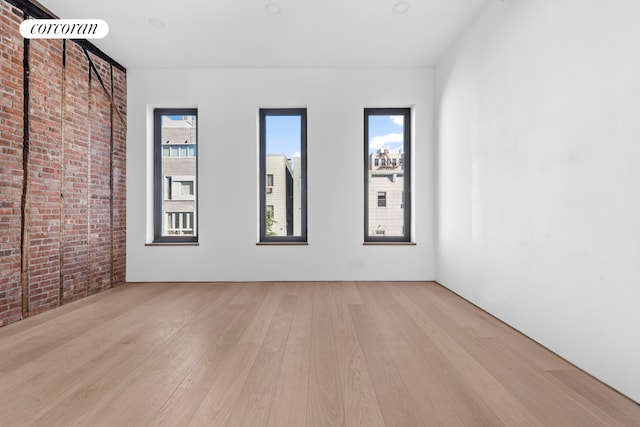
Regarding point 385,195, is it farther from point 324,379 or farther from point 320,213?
point 324,379

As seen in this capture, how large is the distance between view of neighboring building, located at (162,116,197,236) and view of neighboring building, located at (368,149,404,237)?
246cm

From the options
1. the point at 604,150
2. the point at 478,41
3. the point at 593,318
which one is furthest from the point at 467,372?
the point at 478,41

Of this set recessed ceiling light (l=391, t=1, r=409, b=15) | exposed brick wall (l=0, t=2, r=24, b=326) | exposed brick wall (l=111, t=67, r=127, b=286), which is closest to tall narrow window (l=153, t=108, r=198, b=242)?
exposed brick wall (l=111, t=67, r=127, b=286)

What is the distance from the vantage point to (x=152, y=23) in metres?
3.21

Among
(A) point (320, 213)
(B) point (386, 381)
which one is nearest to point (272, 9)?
(A) point (320, 213)

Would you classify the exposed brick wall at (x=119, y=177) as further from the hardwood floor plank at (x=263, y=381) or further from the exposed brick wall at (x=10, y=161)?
the hardwood floor plank at (x=263, y=381)

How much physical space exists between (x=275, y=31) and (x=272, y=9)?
13.9 inches

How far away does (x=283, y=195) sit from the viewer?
14.4 feet

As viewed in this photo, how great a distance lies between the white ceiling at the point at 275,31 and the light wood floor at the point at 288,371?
285 cm

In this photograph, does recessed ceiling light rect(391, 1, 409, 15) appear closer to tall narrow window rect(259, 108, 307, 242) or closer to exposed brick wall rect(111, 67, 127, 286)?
tall narrow window rect(259, 108, 307, 242)

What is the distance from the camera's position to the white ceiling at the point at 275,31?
2.95 m

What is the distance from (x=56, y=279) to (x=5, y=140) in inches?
52.4

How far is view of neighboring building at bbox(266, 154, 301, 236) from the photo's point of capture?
14.3ft

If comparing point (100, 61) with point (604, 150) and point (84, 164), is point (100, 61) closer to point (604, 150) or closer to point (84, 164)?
point (84, 164)
